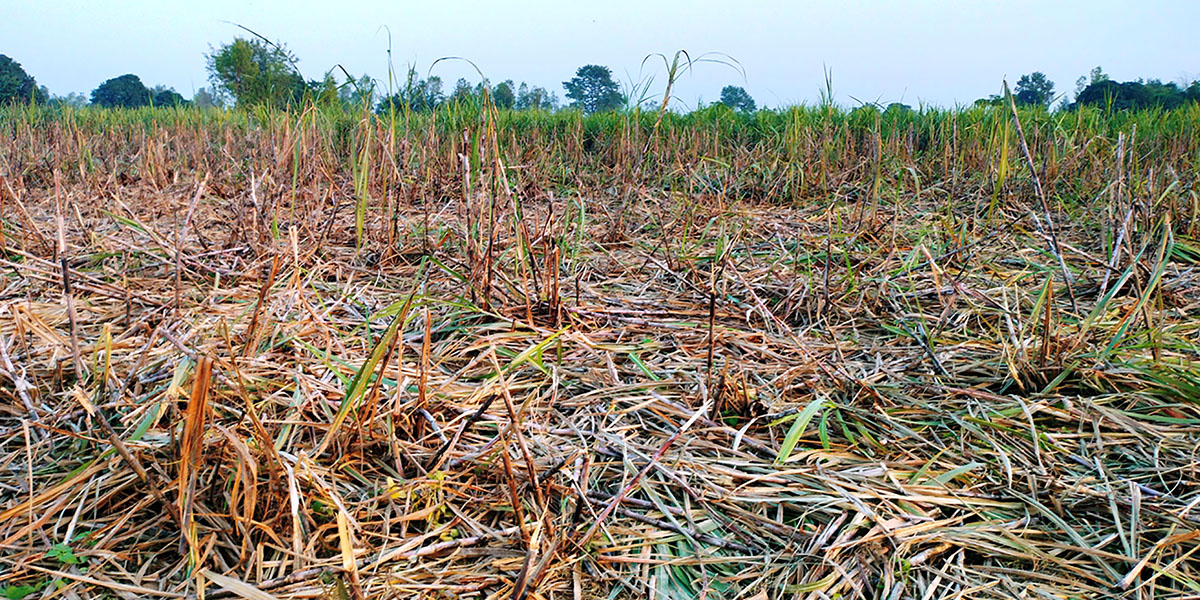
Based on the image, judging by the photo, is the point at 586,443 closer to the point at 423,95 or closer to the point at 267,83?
the point at 423,95

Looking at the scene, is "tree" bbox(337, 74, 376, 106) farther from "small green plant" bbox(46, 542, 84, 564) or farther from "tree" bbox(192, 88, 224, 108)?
"tree" bbox(192, 88, 224, 108)

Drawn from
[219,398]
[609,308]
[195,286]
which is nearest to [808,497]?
[609,308]

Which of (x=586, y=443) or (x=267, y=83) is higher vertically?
(x=267, y=83)

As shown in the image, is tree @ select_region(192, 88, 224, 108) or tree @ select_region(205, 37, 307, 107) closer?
tree @ select_region(205, 37, 307, 107)

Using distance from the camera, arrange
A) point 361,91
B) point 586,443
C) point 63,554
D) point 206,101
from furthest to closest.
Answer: point 206,101 < point 361,91 < point 586,443 < point 63,554

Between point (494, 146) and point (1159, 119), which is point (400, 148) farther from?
point (1159, 119)

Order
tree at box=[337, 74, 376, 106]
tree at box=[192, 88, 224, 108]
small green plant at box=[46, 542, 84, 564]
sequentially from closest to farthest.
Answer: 1. small green plant at box=[46, 542, 84, 564]
2. tree at box=[337, 74, 376, 106]
3. tree at box=[192, 88, 224, 108]

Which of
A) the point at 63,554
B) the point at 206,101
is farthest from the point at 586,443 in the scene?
the point at 206,101

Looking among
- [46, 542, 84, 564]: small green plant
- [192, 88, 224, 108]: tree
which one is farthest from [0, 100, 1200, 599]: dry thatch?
[192, 88, 224, 108]: tree

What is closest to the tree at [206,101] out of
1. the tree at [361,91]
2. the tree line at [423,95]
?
the tree line at [423,95]

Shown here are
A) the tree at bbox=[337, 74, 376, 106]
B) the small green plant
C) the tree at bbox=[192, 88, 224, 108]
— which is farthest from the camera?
the tree at bbox=[192, 88, 224, 108]

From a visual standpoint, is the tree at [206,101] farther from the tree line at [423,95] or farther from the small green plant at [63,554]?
the small green plant at [63,554]

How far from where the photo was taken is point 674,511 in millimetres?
1045

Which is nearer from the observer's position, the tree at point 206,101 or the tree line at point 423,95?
the tree line at point 423,95
